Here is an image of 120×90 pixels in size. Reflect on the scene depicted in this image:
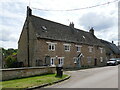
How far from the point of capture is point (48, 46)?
82.5ft

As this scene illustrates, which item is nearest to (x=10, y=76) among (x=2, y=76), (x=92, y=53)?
(x=2, y=76)

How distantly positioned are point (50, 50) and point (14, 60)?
8024 millimetres

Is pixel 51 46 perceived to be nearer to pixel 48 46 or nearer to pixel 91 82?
pixel 48 46

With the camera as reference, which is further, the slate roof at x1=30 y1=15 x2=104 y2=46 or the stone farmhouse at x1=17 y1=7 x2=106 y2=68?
the slate roof at x1=30 y1=15 x2=104 y2=46

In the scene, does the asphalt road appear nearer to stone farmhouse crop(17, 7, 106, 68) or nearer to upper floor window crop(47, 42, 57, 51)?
stone farmhouse crop(17, 7, 106, 68)

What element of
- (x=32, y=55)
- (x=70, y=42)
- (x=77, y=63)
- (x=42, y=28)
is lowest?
(x=77, y=63)

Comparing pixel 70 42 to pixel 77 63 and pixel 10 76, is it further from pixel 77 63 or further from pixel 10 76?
pixel 10 76

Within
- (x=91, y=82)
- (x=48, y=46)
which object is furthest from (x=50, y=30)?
(x=91, y=82)

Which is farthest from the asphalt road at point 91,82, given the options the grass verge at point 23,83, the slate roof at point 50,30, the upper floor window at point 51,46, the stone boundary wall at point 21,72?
the slate roof at point 50,30

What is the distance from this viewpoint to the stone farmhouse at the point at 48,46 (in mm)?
24031

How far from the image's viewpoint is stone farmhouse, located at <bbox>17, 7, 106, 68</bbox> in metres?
24.0

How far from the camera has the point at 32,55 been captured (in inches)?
957

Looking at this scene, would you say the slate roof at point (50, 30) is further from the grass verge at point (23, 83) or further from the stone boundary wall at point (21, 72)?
the grass verge at point (23, 83)

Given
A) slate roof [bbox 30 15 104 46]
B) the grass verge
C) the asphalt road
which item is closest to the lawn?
the grass verge
